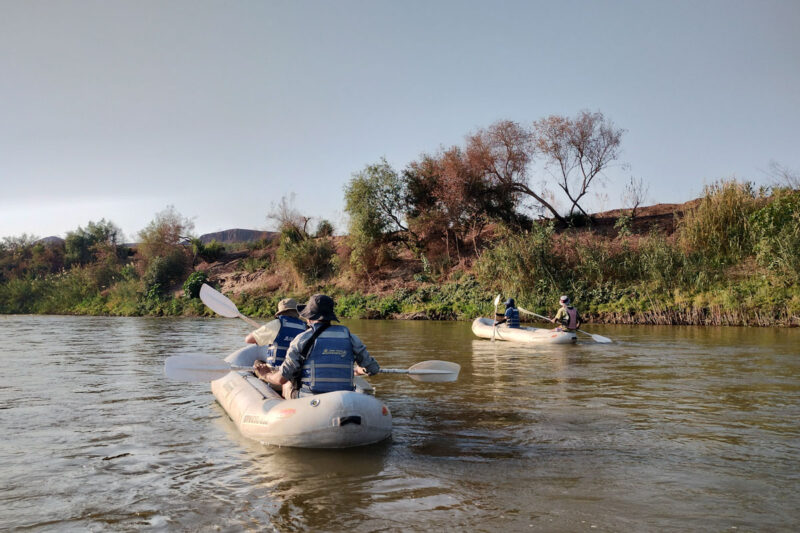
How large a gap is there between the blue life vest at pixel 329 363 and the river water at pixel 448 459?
0.56 meters

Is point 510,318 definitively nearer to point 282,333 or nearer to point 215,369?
point 215,369

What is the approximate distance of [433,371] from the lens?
6.99 m

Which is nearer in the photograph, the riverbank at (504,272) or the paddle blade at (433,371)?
the paddle blade at (433,371)

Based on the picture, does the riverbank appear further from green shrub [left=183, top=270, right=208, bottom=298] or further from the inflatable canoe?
the inflatable canoe

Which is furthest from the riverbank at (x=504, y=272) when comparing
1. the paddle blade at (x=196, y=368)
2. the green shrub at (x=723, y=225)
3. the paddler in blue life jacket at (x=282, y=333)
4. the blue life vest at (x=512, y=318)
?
the paddler in blue life jacket at (x=282, y=333)

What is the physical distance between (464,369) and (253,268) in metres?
26.7

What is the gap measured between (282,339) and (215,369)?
1525 millimetres

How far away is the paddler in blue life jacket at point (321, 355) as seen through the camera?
5281 mm

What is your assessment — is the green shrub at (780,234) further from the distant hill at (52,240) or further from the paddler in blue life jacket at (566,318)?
the distant hill at (52,240)

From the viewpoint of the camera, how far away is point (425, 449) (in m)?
5.24

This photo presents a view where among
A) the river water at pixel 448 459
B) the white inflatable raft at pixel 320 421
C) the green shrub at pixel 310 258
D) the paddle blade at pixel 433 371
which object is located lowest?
the river water at pixel 448 459

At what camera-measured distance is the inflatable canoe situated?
1350 centimetres

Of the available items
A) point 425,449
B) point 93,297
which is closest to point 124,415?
point 425,449

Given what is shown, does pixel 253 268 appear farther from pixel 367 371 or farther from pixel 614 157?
pixel 367 371
